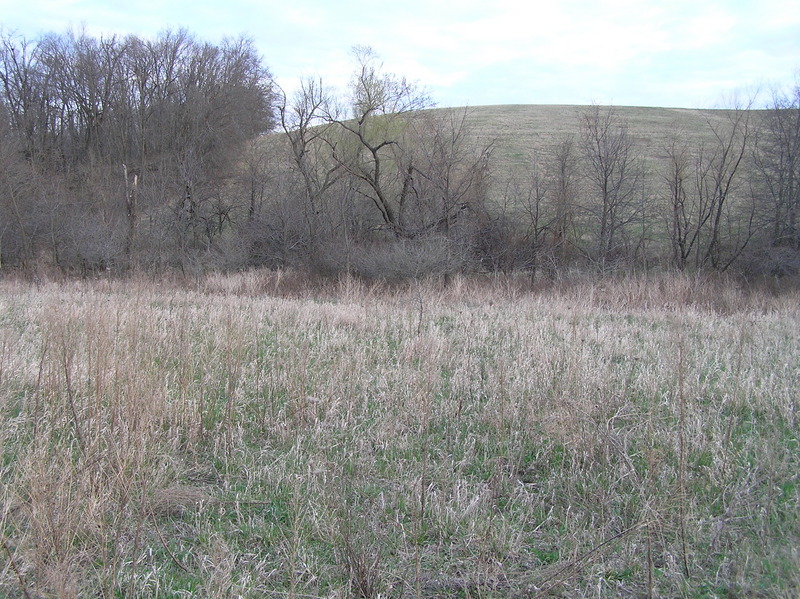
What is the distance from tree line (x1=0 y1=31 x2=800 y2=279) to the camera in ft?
77.2

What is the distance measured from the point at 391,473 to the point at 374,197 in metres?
24.5

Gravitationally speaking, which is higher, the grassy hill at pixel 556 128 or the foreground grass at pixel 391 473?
the grassy hill at pixel 556 128

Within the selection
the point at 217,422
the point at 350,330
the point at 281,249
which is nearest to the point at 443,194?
the point at 281,249

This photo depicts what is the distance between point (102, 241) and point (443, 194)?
1358 centimetres

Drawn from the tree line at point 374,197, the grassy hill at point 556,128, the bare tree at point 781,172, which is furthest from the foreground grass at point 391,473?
the grassy hill at point 556,128

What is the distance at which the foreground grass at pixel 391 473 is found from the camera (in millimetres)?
2742

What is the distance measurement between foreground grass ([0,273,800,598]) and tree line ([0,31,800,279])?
610 inches

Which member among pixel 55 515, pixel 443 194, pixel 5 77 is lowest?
pixel 55 515

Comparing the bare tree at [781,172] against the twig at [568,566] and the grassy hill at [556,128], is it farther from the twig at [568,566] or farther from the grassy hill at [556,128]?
the twig at [568,566]

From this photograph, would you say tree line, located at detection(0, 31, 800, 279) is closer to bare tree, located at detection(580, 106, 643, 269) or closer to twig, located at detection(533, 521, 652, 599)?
bare tree, located at detection(580, 106, 643, 269)

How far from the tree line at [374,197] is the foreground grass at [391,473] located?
1550 centimetres

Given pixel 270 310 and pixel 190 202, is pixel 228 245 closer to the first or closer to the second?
pixel 190 202

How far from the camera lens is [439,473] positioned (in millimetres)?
3865

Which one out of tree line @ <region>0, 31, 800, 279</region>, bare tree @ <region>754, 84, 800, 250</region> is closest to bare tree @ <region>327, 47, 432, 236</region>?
tree line @ <region>0, 31, 800, 279</region>
